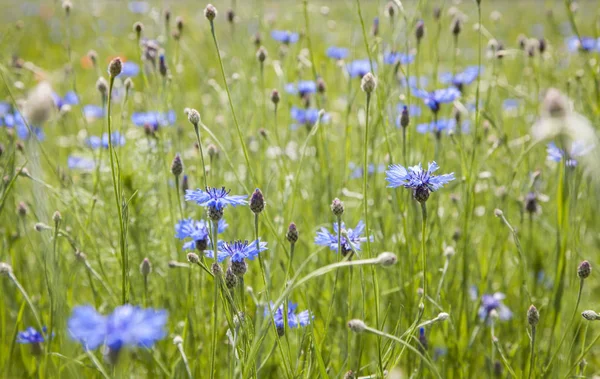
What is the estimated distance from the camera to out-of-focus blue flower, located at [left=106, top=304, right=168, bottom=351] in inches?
23.3

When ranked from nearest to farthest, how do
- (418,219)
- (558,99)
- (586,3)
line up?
1. (558,99)
2. (418,219)
3. (586,3)

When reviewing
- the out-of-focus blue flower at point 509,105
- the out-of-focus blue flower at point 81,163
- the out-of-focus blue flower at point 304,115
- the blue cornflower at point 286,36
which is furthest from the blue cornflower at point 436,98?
the out-of-focus blue flower at point 509,105

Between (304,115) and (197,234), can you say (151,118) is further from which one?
(197,234)

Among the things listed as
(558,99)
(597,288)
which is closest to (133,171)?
(558,99)

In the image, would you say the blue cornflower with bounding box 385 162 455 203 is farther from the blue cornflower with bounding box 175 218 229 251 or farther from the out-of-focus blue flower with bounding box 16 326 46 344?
the out-of-focus blue flower with bounding box 16 326 46 344

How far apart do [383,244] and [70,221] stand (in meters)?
0.87

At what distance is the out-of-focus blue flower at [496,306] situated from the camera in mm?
1539

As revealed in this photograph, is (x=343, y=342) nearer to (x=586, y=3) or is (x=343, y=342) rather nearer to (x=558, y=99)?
(x=558, y=99)

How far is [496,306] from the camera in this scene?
61.1 inches

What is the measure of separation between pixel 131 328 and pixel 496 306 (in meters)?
1.18

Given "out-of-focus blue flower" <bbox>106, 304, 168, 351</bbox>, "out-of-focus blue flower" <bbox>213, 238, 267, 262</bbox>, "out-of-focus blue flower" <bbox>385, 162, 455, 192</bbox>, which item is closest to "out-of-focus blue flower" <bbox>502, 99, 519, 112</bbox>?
"out-of-focus blue flower" <bbox>385, 162, 455, 192</bbox>

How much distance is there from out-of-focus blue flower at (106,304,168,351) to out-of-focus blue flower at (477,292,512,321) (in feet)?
3.48

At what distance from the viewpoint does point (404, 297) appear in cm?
140

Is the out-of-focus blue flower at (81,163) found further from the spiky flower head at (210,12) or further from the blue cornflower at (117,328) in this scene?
the blue cornflower at (117,328)
